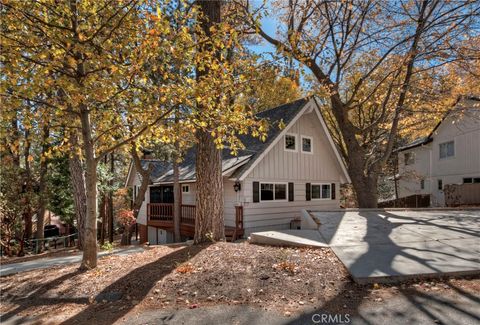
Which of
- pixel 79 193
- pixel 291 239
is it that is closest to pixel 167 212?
pixel 79 193

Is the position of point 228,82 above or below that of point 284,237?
above

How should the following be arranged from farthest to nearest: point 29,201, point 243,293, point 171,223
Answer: point 171,223
point 29,201
point 243,293

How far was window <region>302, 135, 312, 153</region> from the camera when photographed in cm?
1570

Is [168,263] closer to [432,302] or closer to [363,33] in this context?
[432,302]

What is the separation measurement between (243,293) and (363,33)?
490 inches

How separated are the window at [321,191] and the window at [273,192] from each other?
239cm

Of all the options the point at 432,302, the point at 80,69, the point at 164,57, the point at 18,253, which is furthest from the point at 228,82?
the point at 18,253

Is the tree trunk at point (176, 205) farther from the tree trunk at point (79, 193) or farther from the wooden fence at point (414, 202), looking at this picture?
the wooden fence at point (414, 202)

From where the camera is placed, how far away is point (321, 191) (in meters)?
16.7

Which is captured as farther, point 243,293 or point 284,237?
point 284,237

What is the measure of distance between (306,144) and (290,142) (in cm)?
122

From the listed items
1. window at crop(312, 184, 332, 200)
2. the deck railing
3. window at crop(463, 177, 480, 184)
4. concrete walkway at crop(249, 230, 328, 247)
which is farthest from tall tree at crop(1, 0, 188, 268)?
window at crop(463, 177, 480, 184)

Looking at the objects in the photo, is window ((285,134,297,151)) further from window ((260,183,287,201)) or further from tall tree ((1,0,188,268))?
tall tree ((1,0,188,268))

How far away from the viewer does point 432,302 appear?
4008 millimetres
